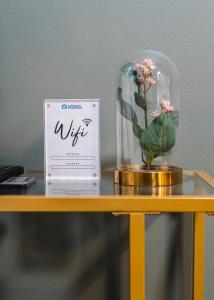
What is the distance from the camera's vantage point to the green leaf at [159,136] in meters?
0.81

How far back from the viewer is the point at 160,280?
113 cm

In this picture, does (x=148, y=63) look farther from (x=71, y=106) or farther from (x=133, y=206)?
(x=133, y=206)

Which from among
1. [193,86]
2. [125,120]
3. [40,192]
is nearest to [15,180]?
[40,192]

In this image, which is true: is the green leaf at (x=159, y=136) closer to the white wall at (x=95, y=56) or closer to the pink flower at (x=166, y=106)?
the pink flower at (x=166, y=106)

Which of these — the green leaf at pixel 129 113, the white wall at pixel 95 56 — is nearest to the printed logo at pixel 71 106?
the green leaf at pixel 129 113

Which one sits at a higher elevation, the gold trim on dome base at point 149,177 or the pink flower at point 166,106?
the pink flower at point 166,106

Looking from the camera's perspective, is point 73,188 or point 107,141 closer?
point 73,188

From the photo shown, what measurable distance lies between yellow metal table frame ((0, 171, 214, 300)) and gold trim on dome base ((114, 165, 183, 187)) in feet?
0.37

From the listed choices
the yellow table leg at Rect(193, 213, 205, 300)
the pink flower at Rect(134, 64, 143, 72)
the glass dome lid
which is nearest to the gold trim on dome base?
the glass dome lid

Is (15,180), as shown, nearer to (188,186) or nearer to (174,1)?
(188,186)

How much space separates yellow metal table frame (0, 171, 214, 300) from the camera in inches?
25.4

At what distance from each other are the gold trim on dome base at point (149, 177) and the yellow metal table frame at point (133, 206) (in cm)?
11

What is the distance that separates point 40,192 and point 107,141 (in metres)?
0.40

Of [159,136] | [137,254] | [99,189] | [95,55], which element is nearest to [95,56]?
[95,55]
